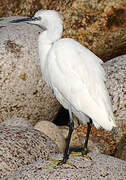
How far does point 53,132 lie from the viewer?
7324 mm

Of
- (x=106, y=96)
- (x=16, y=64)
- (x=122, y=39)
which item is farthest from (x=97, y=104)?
(x=122, y=39)

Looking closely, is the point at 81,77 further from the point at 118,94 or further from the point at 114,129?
the point at 114,129

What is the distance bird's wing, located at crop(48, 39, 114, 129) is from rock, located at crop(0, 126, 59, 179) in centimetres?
66

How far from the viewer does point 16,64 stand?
7602 millimetres

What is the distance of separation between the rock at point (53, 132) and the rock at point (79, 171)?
184 cm

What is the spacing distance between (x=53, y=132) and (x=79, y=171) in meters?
2.28

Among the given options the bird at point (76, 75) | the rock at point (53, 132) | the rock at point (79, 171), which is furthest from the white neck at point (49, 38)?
the rock at point (53, 132)

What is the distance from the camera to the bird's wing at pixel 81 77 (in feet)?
18.3

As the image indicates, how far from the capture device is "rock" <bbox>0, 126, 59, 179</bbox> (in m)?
5.56

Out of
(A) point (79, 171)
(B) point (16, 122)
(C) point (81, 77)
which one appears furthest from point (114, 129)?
(A) point (79, 171)

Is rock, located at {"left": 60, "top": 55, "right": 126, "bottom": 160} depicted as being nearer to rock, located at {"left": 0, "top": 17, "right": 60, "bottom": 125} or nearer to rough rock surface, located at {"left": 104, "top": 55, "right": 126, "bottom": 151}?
rough rock surface, located at {"left": 104, "top": 55, "right": 126, "bottom": 151}

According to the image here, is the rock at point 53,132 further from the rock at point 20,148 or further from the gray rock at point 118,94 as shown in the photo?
the rock at point 20,148

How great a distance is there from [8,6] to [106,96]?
4.49 m

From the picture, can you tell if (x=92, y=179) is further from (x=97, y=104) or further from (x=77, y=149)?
(x=77, y=149)
